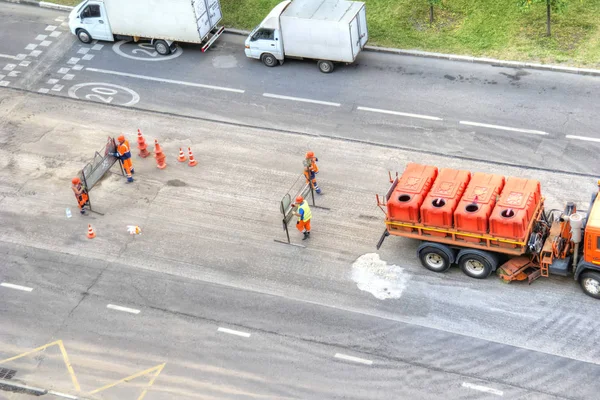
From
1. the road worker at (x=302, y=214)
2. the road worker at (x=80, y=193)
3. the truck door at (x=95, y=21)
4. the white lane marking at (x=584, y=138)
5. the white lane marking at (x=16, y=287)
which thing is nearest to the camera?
the road worker at (x=302, y=214)

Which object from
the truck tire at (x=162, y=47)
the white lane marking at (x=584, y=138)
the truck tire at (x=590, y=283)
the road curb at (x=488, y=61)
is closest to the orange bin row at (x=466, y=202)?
the truck tire at (x=590, y=283)

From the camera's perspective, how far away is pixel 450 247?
930 inches

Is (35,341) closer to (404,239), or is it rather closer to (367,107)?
(404,239)

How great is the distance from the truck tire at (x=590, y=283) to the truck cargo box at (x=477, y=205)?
275 centimetres

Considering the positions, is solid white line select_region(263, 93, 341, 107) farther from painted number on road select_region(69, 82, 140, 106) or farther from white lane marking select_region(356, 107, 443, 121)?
painted number on road select_region(69, 82, 140, 106)

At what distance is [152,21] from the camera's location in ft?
116

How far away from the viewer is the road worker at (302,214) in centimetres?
2506

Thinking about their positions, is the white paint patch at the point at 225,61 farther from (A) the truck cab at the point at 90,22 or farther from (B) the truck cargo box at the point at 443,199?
(B) the truck cargo box at the point at 443,199

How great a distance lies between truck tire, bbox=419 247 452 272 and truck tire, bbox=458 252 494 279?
0.41 metres

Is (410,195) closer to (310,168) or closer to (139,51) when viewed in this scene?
(310,168)

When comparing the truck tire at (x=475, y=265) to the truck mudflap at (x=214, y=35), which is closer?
the truck tire at (x=475, y=265)

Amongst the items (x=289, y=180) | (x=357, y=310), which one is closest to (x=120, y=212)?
(x=289, y=180)

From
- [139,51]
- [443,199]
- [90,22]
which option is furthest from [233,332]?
[90,22]

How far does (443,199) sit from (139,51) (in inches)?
715
